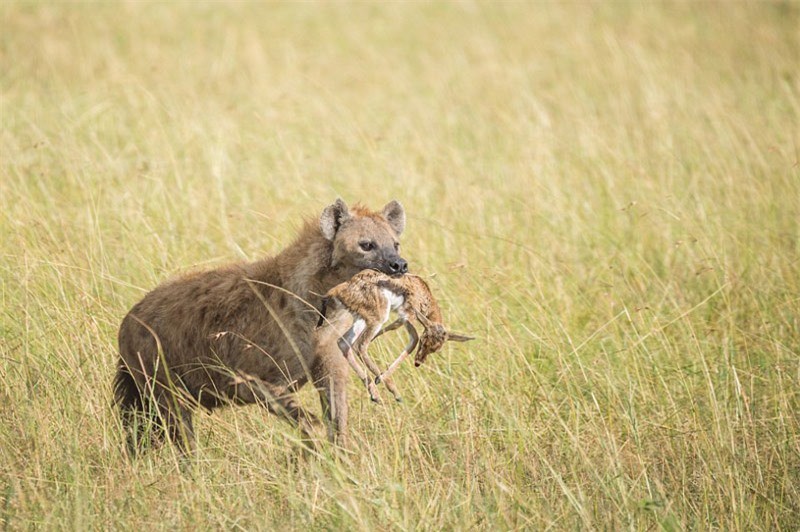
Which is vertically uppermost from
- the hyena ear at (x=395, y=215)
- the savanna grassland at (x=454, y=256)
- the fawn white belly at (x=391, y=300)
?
the hyena ear at (x=395, y=215)

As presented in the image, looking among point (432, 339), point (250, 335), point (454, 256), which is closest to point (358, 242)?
point (250, 335)

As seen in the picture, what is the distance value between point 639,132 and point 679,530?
5.34 m

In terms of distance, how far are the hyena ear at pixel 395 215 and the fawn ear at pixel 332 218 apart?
0.29m

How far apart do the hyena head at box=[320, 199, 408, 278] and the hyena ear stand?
16 cm

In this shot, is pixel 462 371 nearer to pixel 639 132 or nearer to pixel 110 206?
pixel 110 206

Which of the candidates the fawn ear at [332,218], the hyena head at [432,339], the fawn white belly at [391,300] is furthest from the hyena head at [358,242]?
the hyena head at [432,339]

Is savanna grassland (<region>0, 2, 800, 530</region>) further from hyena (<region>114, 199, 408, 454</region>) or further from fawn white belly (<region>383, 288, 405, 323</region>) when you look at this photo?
fawn white belly (<region>383, 288, 405, 323</region>)

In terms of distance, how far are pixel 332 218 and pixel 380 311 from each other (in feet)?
2.18

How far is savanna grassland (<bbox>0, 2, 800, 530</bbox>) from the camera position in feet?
12.2

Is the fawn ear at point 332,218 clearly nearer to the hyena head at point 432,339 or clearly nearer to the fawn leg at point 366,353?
the fawn leg at point 366,353

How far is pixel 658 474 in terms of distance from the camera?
3990 mm

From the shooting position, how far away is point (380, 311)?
382cm

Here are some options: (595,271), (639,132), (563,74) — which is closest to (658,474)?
(595,271)

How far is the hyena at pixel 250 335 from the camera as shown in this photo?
13.6ft
